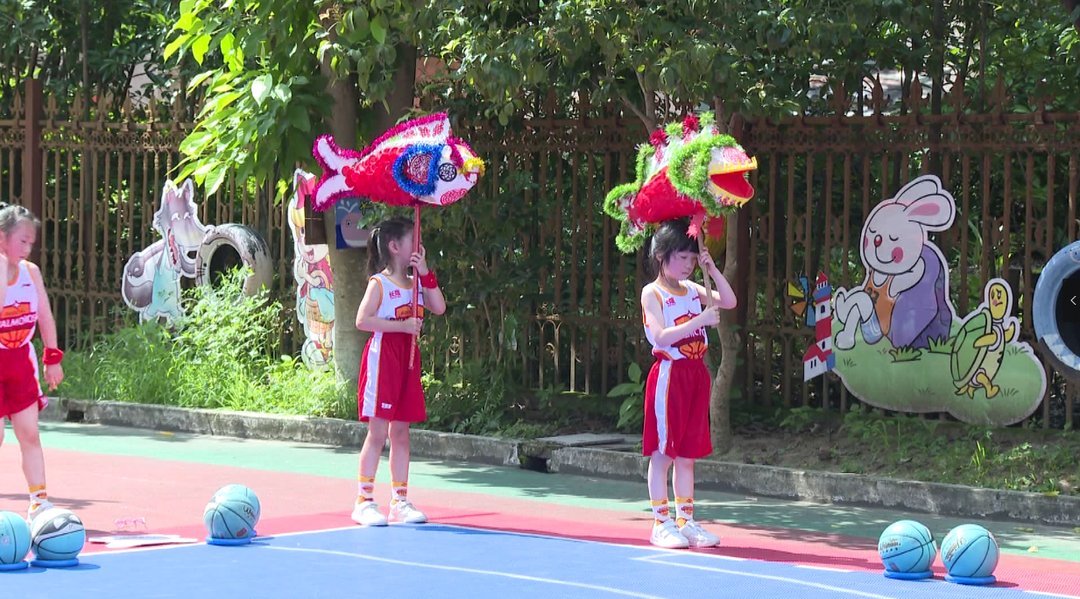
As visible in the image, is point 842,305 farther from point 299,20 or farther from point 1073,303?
point 299,20

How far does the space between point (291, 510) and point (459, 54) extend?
387 cm

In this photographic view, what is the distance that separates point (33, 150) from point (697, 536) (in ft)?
35.6

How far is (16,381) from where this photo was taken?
9.23 metres

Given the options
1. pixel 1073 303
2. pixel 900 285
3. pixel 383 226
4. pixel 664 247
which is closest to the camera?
pixel 664 247

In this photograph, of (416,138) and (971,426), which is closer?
(416,138)

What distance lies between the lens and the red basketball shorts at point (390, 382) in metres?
9.68

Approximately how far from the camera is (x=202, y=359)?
617 inches

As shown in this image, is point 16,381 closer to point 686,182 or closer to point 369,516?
point 369,516

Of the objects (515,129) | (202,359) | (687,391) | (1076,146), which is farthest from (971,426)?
(202,359)

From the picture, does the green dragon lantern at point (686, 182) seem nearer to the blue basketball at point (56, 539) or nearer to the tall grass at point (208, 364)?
the blue basketball at point (56, 539)

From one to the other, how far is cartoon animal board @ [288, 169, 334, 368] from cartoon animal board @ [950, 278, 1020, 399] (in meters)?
5.80

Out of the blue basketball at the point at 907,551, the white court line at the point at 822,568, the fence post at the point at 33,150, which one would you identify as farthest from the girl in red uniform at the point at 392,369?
the fence post at the point at 33,150

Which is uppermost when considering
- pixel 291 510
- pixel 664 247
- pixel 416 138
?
pixel 416 138

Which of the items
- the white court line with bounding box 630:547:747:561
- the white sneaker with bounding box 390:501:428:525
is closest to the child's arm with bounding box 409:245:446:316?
the white sneaker with bounding box 390:501:428:525
